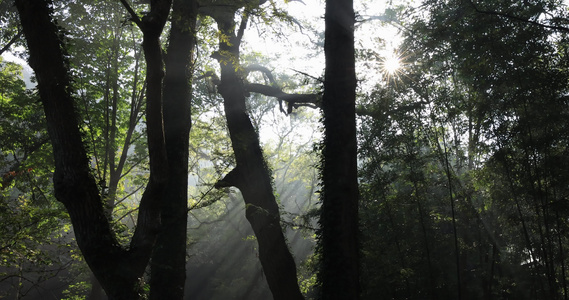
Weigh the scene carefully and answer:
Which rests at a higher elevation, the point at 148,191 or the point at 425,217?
the point at 425,217

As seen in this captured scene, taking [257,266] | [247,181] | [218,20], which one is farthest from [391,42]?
[257,266]

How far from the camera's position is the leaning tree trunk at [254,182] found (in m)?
6.62

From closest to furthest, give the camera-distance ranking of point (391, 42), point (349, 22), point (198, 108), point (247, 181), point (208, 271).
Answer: point (349, 22)
point (247, 181)
point (391, 42)
point (198, 108)
point (208, 271)

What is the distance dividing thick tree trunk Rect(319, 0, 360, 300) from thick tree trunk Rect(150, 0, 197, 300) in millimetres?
2098

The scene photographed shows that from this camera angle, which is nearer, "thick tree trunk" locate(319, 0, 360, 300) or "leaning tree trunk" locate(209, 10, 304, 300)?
"thick tree trunk" locate(319, 0, 360, 300)

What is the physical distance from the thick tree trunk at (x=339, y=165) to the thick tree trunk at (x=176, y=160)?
2.10 m

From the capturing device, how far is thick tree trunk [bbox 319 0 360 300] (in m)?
4.25

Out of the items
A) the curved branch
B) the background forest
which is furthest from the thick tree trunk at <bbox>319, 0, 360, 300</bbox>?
the curved branch

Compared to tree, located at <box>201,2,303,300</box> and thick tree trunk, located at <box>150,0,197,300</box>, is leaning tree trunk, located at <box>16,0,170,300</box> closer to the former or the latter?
thick tree trunk, located at <box>150,0,197,300</box>

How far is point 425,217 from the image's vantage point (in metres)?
12.5

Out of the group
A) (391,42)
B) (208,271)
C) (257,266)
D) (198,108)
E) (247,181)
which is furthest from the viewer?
(208,271)

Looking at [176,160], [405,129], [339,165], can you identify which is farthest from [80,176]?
[405,129]

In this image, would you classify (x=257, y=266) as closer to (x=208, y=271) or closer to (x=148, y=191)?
(x=208, y=271)

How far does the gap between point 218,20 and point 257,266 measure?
19320 mm
